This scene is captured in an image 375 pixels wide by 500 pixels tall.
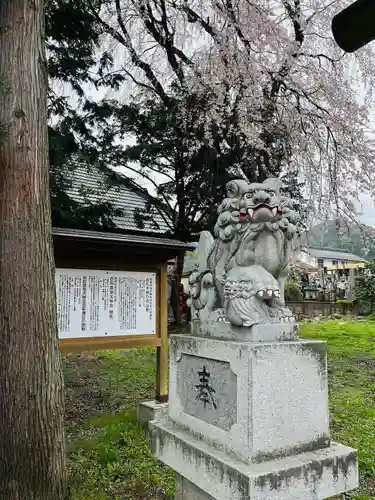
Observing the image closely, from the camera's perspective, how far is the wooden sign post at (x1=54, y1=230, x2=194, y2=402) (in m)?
4.58

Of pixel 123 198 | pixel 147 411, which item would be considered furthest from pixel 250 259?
pixel 123 198

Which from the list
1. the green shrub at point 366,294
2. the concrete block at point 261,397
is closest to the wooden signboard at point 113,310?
the concrete block at point 261,397

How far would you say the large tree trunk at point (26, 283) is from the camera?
3.10 m

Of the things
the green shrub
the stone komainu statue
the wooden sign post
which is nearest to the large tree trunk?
the wooden sign post

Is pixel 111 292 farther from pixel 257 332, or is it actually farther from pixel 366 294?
pixel 366 294

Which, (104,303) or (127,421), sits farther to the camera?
(127,421)

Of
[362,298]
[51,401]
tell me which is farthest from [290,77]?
[362,298]

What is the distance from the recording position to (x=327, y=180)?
31.3ft

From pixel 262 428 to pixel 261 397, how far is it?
168 mm

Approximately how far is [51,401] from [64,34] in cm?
586

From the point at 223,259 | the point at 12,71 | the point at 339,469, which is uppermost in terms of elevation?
the point at 12,71

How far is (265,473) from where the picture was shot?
2074mm

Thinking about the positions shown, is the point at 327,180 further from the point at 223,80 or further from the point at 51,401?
the point at 51,401

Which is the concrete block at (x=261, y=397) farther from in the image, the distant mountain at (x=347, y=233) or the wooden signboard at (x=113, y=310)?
the distant mountain at (x=347, y=233)
